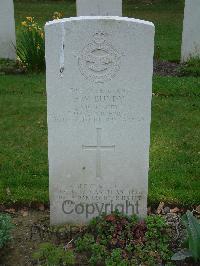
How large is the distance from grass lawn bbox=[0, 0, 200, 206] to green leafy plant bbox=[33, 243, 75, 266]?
883 millimetres

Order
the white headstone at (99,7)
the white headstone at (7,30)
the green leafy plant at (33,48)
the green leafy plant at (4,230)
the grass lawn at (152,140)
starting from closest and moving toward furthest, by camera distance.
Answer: the green leafy plant at (4,230) < the grass lawn at (152,140) < the green leafy plant at (33,48) < the white headstone at (7,30) < the white headstone at (99,7)

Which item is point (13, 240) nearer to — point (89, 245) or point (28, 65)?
point (89, 245)

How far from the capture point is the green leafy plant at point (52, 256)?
12.5ft

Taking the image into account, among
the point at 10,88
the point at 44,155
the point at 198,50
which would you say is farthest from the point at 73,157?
the point at 198,50

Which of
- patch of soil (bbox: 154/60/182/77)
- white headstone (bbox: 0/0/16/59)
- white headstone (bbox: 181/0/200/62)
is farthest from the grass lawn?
white headstone (bbox: 0/0/16/59)

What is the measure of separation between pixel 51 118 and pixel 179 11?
1351cm

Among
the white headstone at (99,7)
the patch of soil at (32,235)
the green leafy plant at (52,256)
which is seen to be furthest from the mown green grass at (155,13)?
the green leafy plant at (52,256)

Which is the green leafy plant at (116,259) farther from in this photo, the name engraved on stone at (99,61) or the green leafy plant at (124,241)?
the name engraved on stone at (99,61)

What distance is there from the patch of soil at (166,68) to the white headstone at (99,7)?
1.23 metres

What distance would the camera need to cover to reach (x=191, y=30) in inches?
358

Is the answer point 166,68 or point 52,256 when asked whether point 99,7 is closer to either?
point 166,68

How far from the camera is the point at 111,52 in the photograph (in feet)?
12.5

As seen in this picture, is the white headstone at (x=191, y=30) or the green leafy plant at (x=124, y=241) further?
the white headstone at (x=191, y=30)

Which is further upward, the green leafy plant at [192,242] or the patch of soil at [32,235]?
the green leafy plant at [192,242]
